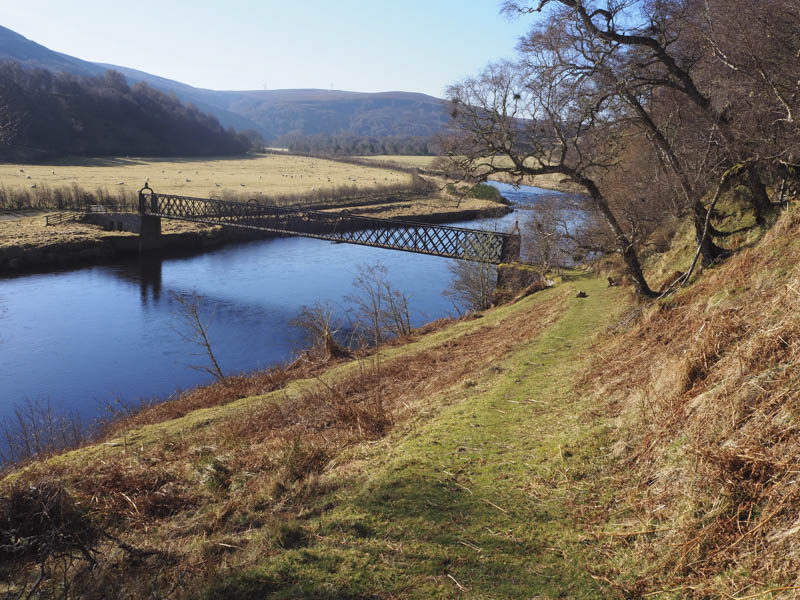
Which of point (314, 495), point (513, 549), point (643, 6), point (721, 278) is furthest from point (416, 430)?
point (643, 6)

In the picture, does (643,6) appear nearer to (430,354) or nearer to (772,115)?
(772,115)

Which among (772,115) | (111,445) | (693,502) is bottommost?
(111,445)

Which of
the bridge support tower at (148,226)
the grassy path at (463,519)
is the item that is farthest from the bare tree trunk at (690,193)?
the bridge support tower at (148,226)

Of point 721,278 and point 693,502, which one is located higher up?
point 721,278

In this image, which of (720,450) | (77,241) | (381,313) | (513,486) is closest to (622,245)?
(513,486)

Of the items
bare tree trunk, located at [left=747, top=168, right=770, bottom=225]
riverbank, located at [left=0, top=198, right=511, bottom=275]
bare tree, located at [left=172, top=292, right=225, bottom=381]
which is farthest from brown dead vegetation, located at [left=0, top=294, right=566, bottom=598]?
riverbank, located at [left=0, top=198, right=511, bottom=275]

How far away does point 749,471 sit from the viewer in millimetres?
4160

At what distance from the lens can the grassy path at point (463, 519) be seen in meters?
4.16

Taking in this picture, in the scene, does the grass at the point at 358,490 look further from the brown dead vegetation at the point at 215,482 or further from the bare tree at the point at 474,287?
the bare tree at the point at 474,287

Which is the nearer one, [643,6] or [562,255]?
[643,6]

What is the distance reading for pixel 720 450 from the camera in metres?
4.32

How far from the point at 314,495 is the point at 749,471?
4198 mm

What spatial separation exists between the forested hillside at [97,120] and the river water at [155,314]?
5475cm

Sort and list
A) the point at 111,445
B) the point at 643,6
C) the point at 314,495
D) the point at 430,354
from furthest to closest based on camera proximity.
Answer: the point at 430,354 < the point at 643,6 < the point at 111,445 < the point at 314,495
